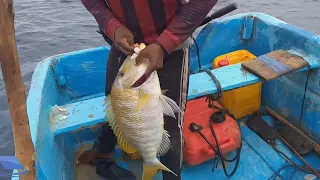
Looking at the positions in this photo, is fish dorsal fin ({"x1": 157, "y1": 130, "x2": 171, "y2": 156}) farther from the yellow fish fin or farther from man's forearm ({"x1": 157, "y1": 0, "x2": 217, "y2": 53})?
man's forearm ({"x1": 157, "y1": 0, "x2": 217, "y2": 53})

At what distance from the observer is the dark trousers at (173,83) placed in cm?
276

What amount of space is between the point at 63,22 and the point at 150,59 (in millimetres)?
8174

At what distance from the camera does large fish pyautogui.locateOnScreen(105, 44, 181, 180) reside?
2209mm

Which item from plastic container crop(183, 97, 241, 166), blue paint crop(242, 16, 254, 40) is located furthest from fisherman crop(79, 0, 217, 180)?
blue paint crop(242, 16, 254, 40)

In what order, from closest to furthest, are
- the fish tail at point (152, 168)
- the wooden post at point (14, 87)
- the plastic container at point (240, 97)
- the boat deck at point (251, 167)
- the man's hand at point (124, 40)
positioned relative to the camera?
the wooden post at point (14, 87)
the man's hand at point (124, 40)
the fish tail at point (152, 168)
the boat deck at point (251, 167)
the plastic container at point (240, 97)

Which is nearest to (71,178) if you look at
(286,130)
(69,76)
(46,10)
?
(69,76)

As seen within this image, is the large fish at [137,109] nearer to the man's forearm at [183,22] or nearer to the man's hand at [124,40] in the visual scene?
the man's hand at [124,40]

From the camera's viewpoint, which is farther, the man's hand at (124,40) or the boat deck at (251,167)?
the boat deck at (251,167)

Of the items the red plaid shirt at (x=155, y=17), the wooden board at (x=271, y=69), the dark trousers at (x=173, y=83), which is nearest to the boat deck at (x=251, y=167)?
the dark trousers at (x=173, y=83)

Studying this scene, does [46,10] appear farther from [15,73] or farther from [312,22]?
[15,73]

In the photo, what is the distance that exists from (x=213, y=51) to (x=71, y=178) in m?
2.54

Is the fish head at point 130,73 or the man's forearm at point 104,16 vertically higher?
the man's forearm at point 104,16

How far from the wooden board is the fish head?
1.61 metres

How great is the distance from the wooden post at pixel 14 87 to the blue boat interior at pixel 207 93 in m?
0.76
